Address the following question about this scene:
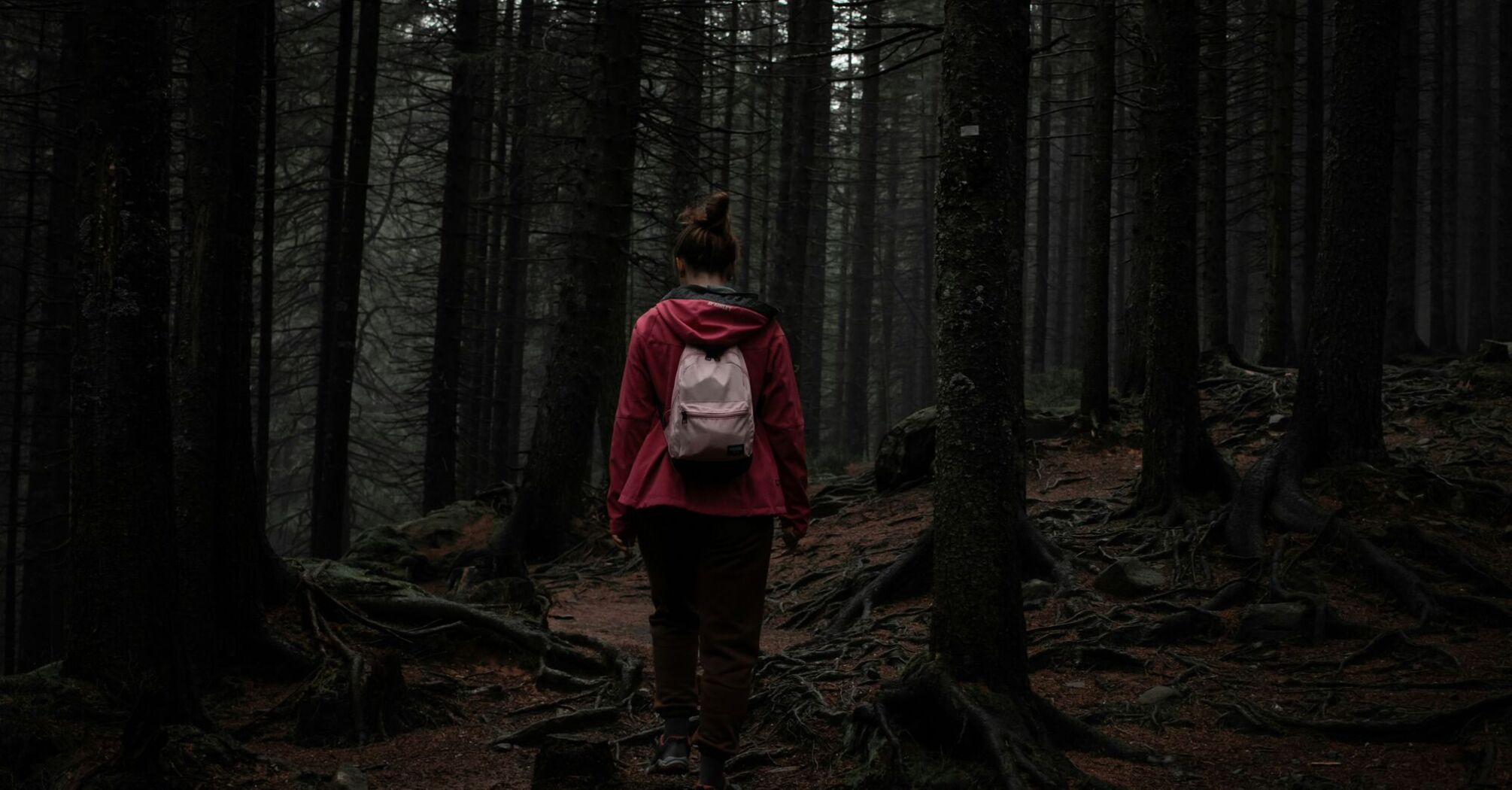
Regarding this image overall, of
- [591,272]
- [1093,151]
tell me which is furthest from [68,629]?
[1093,151]

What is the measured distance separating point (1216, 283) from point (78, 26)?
15.9m

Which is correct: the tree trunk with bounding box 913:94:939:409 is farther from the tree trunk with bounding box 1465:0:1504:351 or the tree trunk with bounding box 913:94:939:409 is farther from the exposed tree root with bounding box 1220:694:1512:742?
the exposed tree root with bounding box 1220:694:1512:742

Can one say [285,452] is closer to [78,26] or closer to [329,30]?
[329,30]

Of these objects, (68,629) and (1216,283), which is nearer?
(68,629)

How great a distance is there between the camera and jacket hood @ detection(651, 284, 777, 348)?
4141 millimetres

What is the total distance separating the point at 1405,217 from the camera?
59.2 ft

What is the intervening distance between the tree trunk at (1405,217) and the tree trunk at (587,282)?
42.6 feet

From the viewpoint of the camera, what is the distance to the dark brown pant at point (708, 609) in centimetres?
412

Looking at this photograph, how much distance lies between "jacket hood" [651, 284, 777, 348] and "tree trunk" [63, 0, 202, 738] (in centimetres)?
234

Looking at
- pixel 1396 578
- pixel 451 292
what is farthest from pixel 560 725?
pixel 451 292

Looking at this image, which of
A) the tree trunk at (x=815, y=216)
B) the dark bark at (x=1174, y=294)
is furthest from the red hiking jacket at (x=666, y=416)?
the tree trunk at (x=815, y=216)

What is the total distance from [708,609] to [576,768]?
0.83 meters

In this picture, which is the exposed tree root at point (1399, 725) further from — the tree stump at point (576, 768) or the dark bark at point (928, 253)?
the dark bark at point (928, 253)

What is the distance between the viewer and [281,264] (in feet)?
57.3
